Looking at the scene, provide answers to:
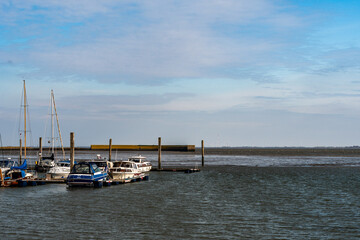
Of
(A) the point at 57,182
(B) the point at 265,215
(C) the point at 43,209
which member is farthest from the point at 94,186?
(B) the point at 265,215

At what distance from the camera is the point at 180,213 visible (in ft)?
89.6

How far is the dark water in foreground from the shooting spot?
21531 mm

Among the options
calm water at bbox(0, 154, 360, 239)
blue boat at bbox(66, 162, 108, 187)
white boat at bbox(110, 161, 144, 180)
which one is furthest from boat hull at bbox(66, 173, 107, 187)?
white boat at bbox(110, 161, 144, 180)

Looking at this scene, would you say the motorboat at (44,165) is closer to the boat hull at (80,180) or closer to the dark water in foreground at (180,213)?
the dark water in foreground at (180,213)

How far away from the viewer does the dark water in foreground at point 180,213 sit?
21531 mm

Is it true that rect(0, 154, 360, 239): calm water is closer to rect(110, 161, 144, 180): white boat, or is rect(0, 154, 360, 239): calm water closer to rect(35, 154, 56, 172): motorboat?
rect(110, 161, 144, 180): white boat

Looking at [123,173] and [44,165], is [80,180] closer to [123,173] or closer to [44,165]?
[123,173]

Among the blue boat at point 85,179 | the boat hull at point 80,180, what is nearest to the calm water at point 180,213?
the boat hull at point 80,180

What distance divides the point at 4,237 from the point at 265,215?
14841mm

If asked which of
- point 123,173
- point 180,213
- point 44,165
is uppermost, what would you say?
point 44,165

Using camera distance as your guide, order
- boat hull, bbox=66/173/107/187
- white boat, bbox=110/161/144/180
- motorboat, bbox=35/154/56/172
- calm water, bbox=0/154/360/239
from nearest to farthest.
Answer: calm water, bbox=0/154/360/239 → boat hull, bbox=66/173/107/187 → white boat, bbox=110/161/144/180 → motorboat, bbox=35/154/56/172

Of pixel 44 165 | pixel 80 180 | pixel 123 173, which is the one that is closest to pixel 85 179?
pixel 80 180

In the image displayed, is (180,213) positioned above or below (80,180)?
below

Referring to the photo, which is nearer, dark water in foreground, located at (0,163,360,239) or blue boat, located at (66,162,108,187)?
dark water in foreground, located at (0,163,360,239)
